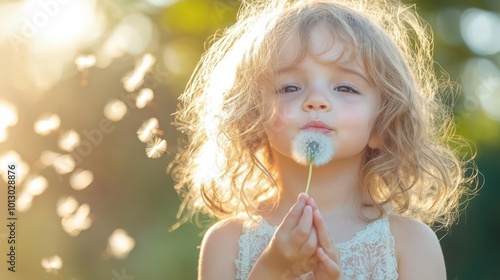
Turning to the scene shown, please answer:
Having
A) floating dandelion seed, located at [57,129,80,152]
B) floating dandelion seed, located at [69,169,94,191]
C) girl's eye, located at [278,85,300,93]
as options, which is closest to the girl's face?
girl's eye, located at [278,85,300,93]

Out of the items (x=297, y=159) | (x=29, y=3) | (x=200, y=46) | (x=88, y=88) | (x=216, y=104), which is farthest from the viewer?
(x=200, y=46)

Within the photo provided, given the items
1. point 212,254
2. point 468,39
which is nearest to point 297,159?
point 212,254

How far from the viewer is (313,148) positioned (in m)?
2.33

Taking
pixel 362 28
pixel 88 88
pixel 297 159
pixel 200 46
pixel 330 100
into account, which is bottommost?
pixel 297 159

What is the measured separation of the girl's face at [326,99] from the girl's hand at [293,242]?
0.29 metres

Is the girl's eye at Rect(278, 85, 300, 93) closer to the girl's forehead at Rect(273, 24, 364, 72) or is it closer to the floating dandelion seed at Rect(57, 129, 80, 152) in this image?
the girl's forehead at Rect(273, 24, 364, 72)

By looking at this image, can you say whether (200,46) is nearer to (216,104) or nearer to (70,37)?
(70,37)

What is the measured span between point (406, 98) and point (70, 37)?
164 cm

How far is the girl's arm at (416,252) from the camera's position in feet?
8.09

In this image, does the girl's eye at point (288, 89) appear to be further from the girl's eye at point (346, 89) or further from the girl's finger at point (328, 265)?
the girl's finger at point (328, 265)

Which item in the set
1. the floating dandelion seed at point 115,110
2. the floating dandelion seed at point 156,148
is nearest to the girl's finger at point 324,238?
the floating dandelion seed at point 156,148

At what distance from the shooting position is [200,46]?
A: 14.9 feet

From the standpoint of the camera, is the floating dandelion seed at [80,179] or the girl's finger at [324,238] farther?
the floating dandelion seed at [80,179]

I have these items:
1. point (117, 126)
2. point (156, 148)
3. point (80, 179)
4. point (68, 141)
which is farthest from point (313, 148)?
point (117, 126)
